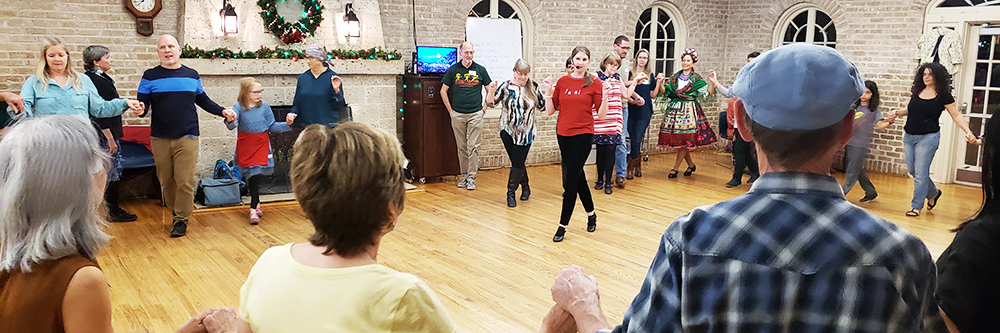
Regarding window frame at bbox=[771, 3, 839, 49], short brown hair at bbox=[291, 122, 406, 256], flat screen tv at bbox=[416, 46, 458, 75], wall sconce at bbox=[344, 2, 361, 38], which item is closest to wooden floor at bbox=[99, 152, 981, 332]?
flat screen tv at bbox=[416, 46, 458, 75]

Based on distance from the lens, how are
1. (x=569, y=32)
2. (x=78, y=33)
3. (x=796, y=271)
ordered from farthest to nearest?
(x=569, y=32) < (x=78, y=33) < (x=796, y=271)

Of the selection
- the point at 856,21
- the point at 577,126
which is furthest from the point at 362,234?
the point at 856,21

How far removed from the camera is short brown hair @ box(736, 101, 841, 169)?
121 centimetres

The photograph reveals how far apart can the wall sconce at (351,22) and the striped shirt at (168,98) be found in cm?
222

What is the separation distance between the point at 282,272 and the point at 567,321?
582mm

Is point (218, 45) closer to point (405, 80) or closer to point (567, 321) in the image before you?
point (405, 80)

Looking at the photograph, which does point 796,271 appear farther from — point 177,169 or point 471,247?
point 177,169

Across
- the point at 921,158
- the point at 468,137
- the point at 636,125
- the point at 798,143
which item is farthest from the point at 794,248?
the point at 636,125

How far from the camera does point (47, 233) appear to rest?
4.97 ft

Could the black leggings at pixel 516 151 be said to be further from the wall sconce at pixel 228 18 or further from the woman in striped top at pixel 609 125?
the wall sconce at pixel 228 18

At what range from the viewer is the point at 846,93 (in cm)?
119

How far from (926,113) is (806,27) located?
3966 millimetres

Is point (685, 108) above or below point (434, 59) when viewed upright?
below

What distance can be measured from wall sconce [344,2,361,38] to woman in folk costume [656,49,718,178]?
3.34 m
